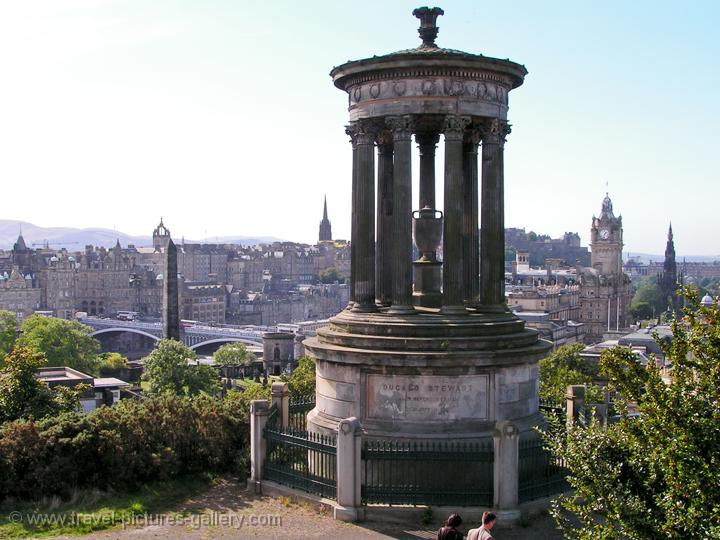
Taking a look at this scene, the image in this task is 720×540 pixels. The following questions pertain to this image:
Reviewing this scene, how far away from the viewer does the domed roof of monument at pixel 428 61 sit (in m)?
20.4

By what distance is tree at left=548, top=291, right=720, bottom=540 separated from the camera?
1159 centimetres


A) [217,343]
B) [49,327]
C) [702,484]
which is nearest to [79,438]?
[702,484]

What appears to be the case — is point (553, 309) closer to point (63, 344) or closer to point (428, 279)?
point (63, 344)

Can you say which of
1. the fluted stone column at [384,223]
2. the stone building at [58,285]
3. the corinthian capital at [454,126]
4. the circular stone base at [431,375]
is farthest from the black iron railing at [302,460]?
the stone building at [58,285]

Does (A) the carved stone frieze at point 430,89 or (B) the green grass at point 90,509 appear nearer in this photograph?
(B) the green grass at point 90,509

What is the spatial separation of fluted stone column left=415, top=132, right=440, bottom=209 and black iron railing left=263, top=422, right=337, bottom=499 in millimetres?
7303

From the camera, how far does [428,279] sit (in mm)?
22422

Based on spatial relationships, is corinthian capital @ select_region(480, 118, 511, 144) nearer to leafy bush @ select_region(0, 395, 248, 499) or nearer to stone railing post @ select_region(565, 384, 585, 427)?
stone railing post @ select_region(565, 384, 585, 427)

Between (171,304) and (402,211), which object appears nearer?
(402,211)

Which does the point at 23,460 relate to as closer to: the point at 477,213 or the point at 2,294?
the point at 477,213

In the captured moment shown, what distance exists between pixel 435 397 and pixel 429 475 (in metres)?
1.72

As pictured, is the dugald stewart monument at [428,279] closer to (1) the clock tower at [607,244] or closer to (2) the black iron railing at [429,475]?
(2) the black iron railing at [429,475]

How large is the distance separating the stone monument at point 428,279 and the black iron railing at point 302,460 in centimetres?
103

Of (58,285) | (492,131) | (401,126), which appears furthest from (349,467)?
(58,285)
